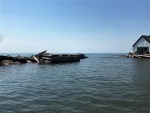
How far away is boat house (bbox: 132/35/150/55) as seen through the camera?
68438 mm

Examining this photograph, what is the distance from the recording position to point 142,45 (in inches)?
2776

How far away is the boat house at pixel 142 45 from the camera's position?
225 feet

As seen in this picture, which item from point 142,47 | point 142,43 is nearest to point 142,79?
point 142,43

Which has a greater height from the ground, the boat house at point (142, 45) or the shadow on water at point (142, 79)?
the boat house at point (142, 45)

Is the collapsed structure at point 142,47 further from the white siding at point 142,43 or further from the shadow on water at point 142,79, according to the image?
the shadow on water at point 142,79

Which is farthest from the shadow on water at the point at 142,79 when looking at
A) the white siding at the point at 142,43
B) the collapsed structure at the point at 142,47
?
the white siding at the point at 142,43

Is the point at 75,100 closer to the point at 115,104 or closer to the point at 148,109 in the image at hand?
the point at 115,104

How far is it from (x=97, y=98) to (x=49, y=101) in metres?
2.99

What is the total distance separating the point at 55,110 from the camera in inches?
471

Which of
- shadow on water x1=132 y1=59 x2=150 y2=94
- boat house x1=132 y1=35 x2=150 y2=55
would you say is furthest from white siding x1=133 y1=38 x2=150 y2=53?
shadow on water x1=132 y1=59 x2=150 y2=94

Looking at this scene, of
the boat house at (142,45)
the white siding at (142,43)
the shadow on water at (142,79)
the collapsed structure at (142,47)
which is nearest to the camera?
the shadow on water at (142,79)

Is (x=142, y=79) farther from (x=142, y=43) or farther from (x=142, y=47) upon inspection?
(x=142, y=47)

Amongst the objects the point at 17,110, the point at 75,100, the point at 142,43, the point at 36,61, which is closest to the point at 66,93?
the point at 75,100

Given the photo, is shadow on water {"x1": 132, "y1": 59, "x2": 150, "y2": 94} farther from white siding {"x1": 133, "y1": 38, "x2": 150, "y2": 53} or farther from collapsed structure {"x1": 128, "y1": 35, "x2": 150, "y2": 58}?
white siding {"x1": 133, "y1": 38, "x2": 150, "y2": 53}
